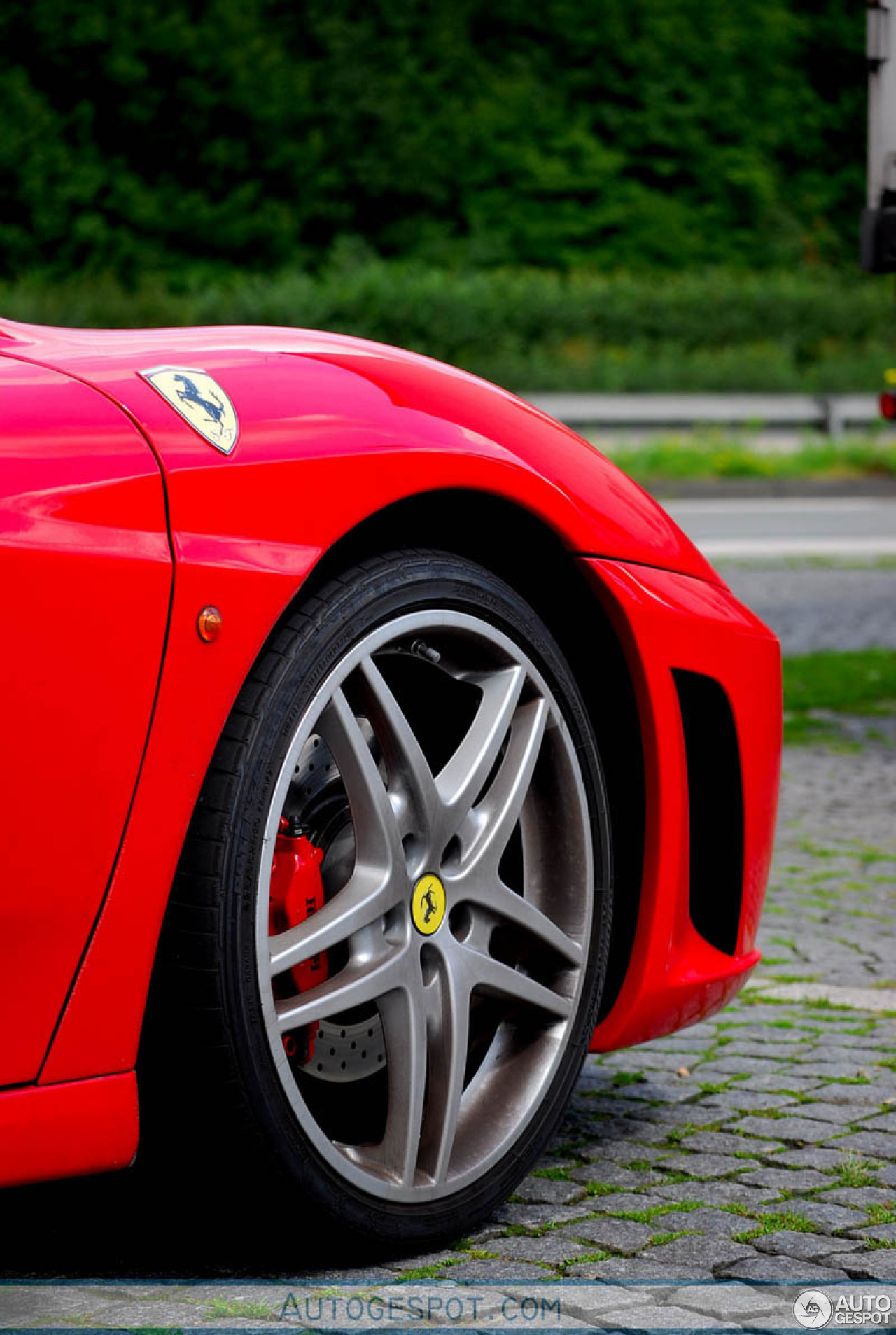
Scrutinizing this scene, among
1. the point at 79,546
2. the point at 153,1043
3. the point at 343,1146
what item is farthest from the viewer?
the point at 343,1146

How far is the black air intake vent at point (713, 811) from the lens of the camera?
2678mm

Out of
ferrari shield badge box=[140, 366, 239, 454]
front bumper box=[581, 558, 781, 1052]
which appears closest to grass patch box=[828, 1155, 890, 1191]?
front bumper box=[581, 558, 781, 1052]

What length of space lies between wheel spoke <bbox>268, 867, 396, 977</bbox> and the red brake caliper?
30 millimetres

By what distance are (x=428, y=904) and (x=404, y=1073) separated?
20 cm

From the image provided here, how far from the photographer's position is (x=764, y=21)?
1673 inches

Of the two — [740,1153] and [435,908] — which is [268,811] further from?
[740,1153]

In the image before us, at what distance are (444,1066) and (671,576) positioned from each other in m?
0.78

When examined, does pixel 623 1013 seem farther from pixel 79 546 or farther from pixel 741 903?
pixel 79 546

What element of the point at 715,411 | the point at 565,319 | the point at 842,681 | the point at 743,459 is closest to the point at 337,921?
the point at 842,681

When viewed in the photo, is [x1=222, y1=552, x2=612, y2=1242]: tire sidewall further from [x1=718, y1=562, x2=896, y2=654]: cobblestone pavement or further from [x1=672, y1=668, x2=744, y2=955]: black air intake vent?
[x1=718, y1=562, x2=896, y2=654]: cobblestone pavement

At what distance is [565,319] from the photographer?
29.1m

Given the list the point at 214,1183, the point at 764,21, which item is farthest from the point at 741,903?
the point at 764,21

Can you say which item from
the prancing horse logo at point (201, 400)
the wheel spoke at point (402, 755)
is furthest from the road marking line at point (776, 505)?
the prancing horse logo at point (201, 400)

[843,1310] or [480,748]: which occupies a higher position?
[480,748]
